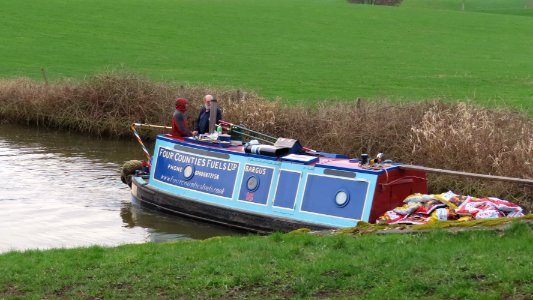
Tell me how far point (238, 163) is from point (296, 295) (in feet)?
29.5

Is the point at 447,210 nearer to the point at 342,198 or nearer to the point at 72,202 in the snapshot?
the point at 342,198

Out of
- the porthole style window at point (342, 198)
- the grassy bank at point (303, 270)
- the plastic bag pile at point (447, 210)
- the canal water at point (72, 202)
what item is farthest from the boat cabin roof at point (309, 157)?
the grassy bank at point (303, 270)

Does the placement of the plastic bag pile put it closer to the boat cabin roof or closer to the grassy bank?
the boat cabin roof

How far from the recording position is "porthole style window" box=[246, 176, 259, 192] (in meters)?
16.4

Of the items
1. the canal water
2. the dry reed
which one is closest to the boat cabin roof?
the canal water

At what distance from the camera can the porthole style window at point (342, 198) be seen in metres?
14.9

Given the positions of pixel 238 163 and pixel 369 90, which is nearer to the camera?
pixel 238 163

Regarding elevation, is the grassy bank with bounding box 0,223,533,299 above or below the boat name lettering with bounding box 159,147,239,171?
above

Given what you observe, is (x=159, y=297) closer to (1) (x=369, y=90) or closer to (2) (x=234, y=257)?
(2) (x=234, y=257)

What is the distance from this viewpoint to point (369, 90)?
108 feet

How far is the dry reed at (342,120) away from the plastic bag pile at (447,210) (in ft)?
13.1

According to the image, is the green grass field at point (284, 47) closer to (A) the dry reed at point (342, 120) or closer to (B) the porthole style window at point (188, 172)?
(A) the dry reed at point (342, 120)

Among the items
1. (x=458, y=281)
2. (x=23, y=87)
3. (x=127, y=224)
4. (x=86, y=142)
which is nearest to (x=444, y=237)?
(x=458, y=281)

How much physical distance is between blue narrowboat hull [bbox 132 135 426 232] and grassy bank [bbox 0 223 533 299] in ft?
15.4
